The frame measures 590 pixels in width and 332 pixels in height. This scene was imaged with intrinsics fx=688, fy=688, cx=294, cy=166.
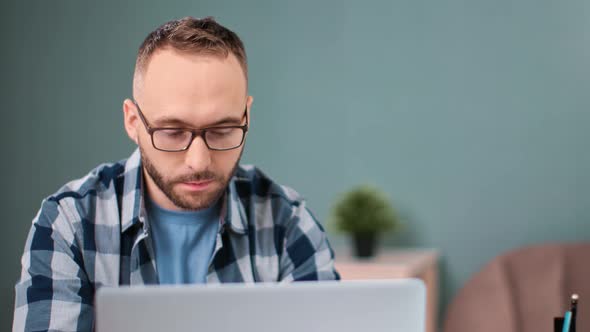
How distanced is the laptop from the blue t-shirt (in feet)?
2.31

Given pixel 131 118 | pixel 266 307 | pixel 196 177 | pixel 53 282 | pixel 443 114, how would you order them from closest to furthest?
pixel 266 307 → pixel 53 282 → pixel 196 177 → pixel 131 118 → pixel 443 114

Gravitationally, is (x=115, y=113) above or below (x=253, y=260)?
above

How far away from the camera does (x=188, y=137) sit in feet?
4.20

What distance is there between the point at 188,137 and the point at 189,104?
6 centimetres

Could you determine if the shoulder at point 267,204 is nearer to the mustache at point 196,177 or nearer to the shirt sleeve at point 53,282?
the mustache at point 196,177

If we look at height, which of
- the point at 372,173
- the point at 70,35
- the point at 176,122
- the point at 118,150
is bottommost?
the point at 372,173

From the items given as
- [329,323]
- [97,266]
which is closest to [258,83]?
[97,266]

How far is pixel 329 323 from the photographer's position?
0.74m

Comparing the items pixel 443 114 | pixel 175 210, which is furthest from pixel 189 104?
pixel 443 114

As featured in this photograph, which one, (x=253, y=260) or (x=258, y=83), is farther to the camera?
(x=258, y=83)

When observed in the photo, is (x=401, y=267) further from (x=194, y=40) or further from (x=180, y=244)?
(x=194, y=40)

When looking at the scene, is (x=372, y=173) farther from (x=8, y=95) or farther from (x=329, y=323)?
(x=329, y=323)

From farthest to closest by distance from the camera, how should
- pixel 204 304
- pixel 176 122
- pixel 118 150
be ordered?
pixel 118 150 → pixel 176 122 → pixel 204 304

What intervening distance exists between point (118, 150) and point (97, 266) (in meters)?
0.62
